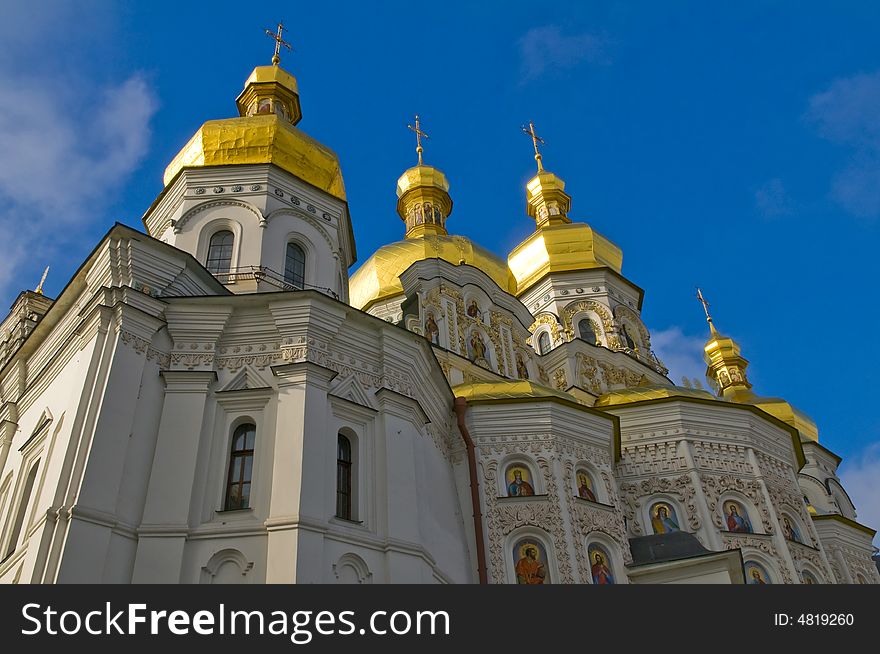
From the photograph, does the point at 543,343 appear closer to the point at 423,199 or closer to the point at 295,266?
the point at 423,199

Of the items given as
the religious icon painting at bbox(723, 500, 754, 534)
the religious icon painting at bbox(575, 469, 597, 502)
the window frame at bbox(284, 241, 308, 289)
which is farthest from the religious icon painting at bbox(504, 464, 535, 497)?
the window frame at bbox(284, 241, 308, 289)

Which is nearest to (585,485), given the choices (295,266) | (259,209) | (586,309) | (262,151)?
(295,266)

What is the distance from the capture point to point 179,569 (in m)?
9.72

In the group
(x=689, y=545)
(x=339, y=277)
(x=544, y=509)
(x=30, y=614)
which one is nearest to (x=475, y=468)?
(x=544, y=509)

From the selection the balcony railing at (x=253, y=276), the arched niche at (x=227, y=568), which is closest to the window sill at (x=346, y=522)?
the arched niche at (x=227, y=568)

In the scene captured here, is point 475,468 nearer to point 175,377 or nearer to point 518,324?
point 175,377

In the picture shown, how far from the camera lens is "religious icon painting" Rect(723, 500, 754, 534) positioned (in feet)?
51.3

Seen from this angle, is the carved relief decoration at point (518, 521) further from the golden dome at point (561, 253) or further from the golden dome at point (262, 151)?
the golden dome at point (561, 253)

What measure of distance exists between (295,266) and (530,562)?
7.33 meters

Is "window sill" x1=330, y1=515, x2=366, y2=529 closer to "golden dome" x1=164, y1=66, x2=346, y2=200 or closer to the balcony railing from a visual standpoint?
the balcony railing

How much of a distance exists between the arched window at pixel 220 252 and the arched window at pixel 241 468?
5063 mm

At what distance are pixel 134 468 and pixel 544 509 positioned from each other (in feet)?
22.8

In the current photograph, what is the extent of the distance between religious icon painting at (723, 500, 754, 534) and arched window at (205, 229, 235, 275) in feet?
34.9

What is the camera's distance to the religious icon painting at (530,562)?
13.5 metres
